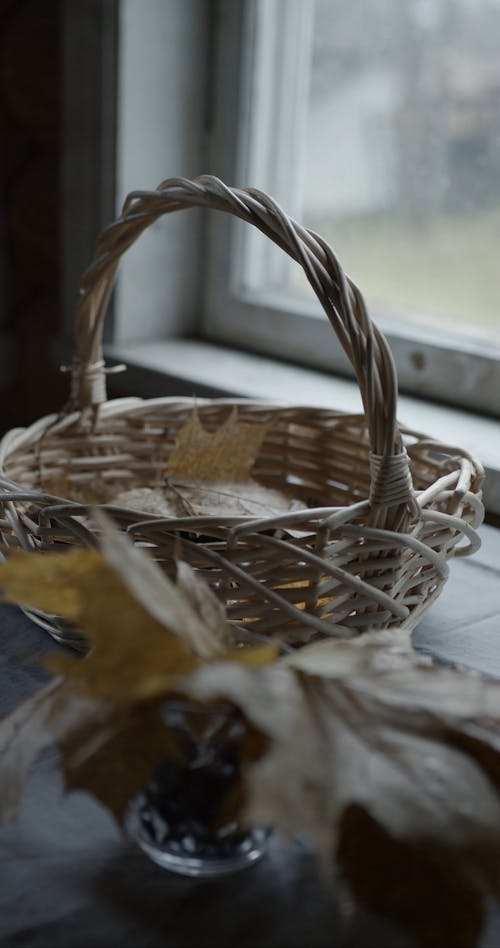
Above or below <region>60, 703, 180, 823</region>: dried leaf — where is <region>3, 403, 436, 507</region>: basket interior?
below

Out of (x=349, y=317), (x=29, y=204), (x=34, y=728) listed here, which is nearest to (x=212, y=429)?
(x=349, y=317)

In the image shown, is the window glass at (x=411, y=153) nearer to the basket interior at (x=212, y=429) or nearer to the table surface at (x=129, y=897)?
the basket interior at (x=212, y=429)

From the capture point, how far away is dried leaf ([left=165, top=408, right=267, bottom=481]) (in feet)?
2.99

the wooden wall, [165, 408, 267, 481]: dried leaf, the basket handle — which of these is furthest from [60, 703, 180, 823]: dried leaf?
the wooden wall

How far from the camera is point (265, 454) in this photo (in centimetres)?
104

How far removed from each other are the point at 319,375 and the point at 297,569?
0.81 metres

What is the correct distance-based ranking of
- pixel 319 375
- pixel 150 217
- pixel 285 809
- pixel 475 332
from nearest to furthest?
pixel 285 809, pixel 150 217, pixel 475 332, pixel 319 375

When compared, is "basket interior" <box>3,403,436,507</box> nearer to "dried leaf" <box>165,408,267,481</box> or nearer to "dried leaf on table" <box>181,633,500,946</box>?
"dried leaf" <box>165,408,267,481</box>

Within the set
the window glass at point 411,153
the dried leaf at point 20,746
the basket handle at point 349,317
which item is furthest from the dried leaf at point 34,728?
the window glass at point 411,153

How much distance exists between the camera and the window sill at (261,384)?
3.99ft

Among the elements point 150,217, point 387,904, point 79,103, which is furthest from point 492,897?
point 79,103

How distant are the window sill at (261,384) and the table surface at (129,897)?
63 centimetres

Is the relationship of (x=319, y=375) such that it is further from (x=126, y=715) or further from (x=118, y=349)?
(x=126, y=715)

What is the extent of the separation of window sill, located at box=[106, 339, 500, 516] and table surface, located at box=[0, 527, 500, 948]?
0.63 meters
